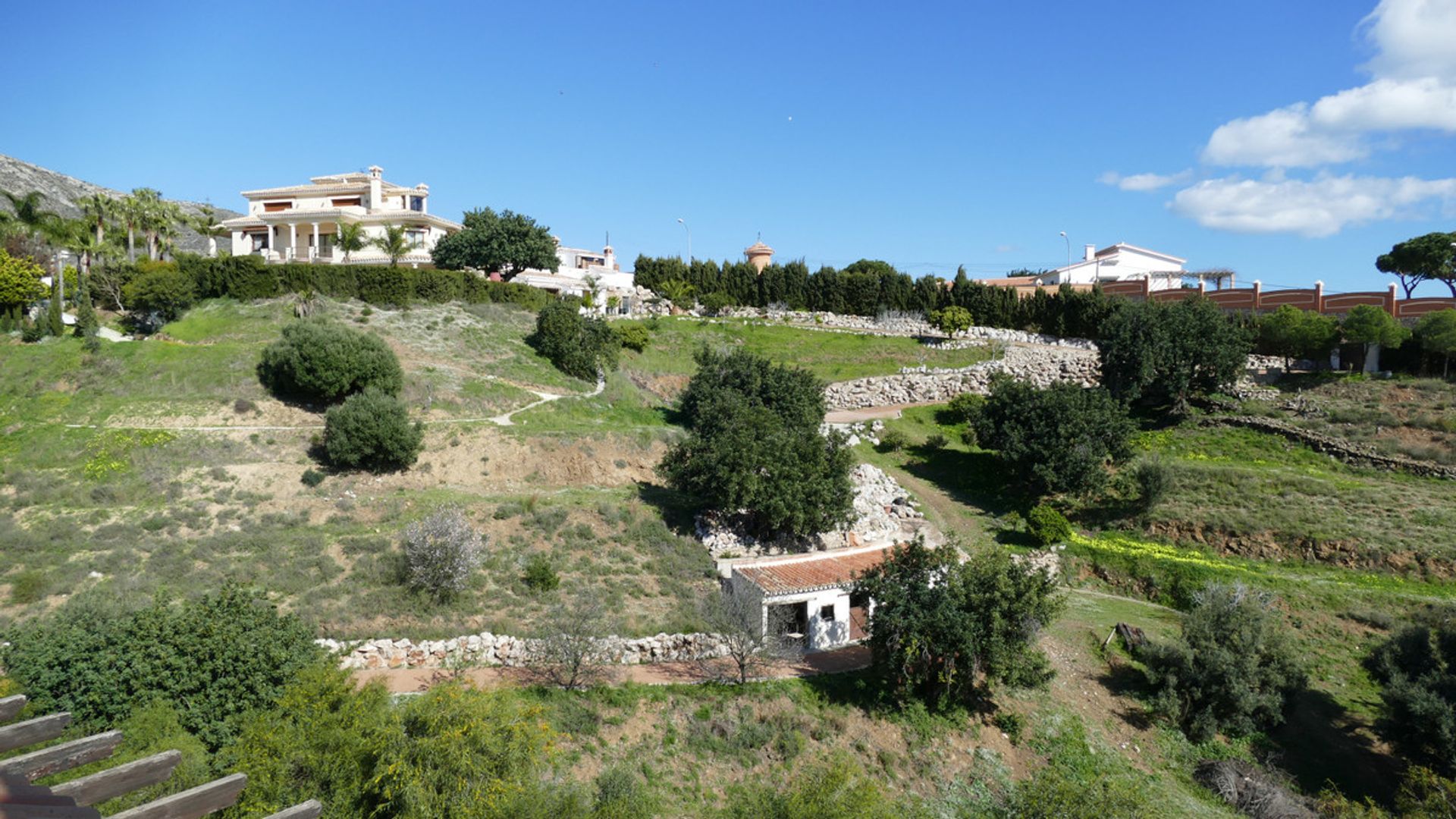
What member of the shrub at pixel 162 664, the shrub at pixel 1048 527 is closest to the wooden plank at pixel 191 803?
the shrub at pixel 162 664

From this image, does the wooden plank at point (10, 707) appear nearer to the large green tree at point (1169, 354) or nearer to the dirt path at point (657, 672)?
the dirt path at point (657, 672)

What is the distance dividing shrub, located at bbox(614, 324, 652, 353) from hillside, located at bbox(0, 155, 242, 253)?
5742cm

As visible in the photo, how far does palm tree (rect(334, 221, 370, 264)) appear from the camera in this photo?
49188 millimetres

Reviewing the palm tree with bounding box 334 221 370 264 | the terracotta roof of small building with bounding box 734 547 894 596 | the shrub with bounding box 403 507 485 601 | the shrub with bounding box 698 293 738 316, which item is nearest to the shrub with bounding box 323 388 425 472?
the shrub with bounding box 403 507 485 601

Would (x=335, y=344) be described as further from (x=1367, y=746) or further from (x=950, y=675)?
(x=1367, y=746)

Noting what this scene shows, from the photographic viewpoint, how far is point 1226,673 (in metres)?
20.2

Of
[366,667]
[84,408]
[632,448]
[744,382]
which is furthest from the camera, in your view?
[744,382]

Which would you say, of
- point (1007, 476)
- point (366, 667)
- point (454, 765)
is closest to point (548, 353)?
point (1007, 476)

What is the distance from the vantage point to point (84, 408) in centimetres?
3145

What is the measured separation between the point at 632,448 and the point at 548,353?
1168cm

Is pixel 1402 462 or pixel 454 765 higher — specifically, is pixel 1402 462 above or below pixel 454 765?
above

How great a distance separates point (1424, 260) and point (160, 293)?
7140 centimetres

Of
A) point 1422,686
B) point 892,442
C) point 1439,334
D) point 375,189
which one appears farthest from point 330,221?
point 1439,334

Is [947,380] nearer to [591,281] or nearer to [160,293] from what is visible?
[591,281]
